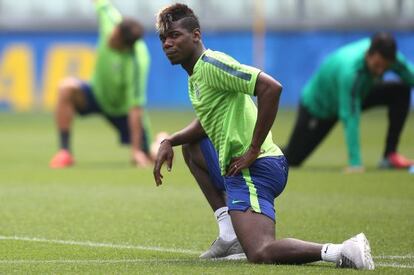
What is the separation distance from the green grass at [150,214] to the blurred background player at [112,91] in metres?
0.40

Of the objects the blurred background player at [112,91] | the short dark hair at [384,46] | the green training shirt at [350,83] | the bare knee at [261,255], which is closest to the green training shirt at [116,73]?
the blurred background player at [112,91]

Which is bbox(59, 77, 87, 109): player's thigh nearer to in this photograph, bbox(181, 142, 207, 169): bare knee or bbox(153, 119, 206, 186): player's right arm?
bbox(181, 142, 207, 169): bare knee

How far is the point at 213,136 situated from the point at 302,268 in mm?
1122

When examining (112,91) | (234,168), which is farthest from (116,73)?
(234,168)

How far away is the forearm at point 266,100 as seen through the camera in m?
7.79

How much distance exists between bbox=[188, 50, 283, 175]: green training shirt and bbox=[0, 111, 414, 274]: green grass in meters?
0.77

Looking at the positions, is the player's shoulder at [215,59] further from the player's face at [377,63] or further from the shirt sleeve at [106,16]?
the shirt sleeve at [106,16]

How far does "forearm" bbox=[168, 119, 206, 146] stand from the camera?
8.56m

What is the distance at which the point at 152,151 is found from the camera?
1731 cm

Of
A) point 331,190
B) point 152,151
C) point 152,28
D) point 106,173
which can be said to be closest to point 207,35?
point 152,28

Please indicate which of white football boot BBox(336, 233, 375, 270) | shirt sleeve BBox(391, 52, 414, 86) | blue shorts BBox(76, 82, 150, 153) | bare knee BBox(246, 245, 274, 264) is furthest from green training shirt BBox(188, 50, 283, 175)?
blue shorts BBox(76, 82, 150, 153)

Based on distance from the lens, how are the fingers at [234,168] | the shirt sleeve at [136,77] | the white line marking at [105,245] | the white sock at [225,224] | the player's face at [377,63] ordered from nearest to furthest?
the fingers at [234,168] → the white sock at [225,224] → the white line marking at [105,245] → the player's face at [377,63] → the shirt sleeve at [136,77]

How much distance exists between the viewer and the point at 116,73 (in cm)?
1683

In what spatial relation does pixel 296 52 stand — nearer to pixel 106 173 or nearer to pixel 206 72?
pixel 106 173
